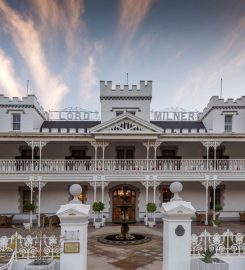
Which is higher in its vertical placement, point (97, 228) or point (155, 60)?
point (155, 60)

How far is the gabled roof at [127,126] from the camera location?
18391 millimetres

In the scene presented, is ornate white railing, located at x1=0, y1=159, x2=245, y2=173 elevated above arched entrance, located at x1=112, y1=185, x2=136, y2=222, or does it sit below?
above

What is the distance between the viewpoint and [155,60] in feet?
70.1

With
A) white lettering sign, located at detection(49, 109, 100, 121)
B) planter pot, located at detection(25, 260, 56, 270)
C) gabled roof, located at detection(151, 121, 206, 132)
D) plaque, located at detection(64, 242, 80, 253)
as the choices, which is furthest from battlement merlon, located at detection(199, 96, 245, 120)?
planter pot, located at detection(25, 260, 56, 270)

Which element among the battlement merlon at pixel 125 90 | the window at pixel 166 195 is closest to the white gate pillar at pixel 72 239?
the window at pixel 166 195

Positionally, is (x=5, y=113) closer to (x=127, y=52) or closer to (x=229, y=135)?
(x=127, y=52)

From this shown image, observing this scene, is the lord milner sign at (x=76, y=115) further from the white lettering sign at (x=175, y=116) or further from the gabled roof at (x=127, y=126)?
the gabled roof at (x=127, y=126)

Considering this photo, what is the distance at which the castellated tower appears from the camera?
71.9 feet

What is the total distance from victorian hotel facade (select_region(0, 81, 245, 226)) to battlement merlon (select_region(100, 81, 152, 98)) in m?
0.08

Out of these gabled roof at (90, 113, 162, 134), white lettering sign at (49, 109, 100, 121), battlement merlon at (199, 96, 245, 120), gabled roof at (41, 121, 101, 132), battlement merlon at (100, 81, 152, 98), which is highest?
battlement merlon at (100, 81, 152, 98)

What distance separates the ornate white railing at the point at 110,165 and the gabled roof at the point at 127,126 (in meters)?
1.99

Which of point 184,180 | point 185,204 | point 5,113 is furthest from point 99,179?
point 185,204

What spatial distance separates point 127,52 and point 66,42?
6.58 metres

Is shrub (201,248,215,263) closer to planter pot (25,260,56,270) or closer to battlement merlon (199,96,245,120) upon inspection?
planter pot (25,260,56,270)
